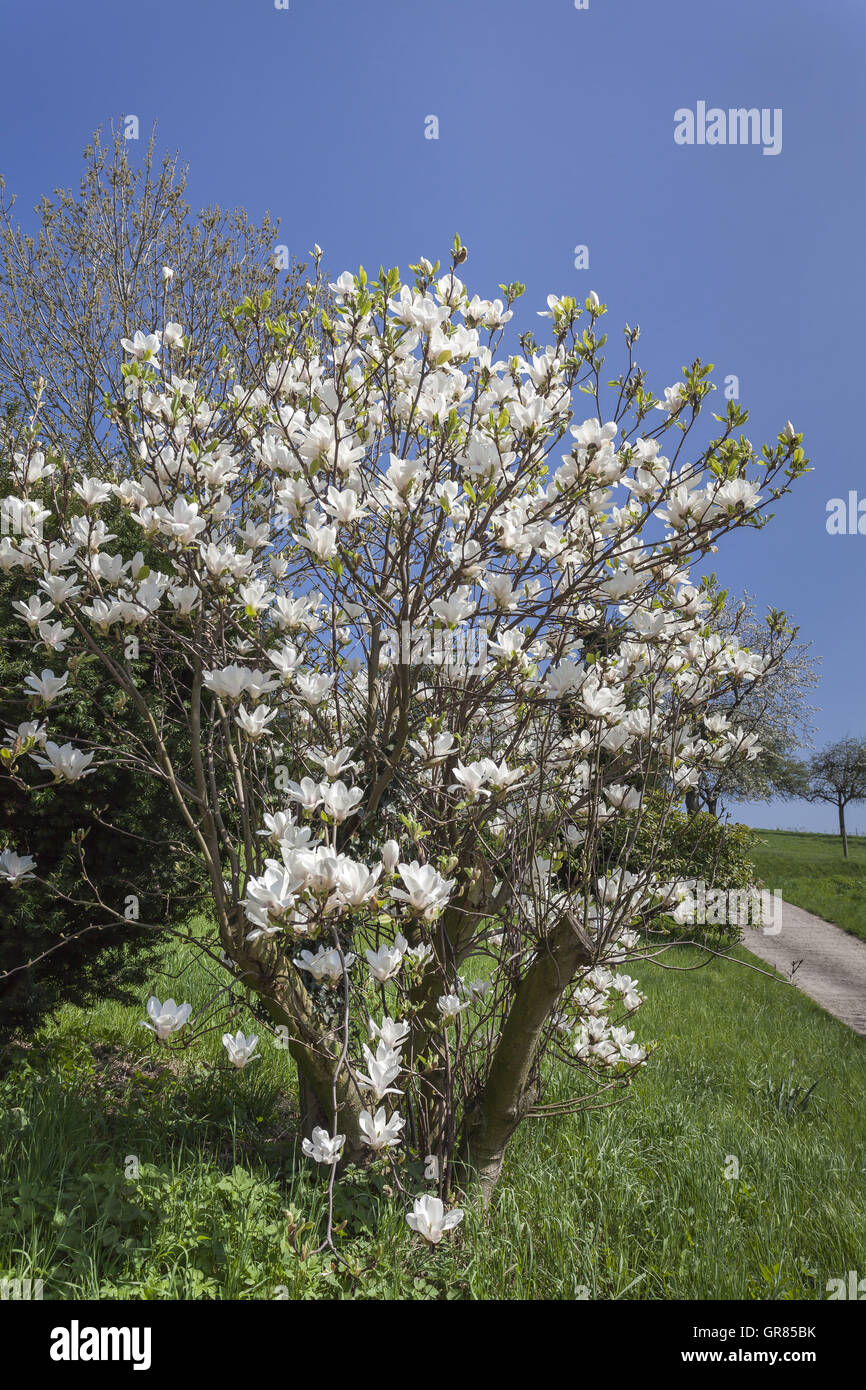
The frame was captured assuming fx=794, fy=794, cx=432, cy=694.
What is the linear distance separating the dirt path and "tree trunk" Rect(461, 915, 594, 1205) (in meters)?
4.35

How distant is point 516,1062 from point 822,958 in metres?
8.22

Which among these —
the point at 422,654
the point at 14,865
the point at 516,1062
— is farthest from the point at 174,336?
the point at 516,1062

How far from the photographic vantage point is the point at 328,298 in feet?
34.6

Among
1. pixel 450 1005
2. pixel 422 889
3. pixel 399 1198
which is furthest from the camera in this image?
pixel 399 1198

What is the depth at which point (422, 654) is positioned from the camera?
2.71 meters

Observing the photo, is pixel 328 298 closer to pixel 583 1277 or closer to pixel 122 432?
pixel 122 432

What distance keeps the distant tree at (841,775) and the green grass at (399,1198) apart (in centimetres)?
2375

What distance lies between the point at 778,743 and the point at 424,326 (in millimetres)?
20759

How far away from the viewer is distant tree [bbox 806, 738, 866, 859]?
2653cm

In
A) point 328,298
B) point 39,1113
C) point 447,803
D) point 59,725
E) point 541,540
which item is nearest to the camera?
point 541,540

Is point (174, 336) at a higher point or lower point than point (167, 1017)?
higher

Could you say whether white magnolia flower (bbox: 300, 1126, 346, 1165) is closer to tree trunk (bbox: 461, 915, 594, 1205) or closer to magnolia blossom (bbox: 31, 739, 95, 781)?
tree trunk (bbox: 461, 915, 594, 1205)

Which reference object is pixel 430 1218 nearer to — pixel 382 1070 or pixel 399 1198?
pixel 382 1070
